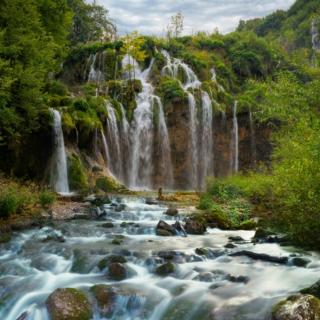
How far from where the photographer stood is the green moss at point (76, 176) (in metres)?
26.0

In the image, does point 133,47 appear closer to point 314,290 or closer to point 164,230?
point 164,230

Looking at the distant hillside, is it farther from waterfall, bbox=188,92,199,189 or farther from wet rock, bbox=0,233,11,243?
wet rock, bbox=0,233,11,243

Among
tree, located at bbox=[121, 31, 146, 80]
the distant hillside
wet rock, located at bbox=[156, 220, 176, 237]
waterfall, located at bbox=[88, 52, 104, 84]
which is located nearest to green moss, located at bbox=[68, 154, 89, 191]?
wet rock, located at bbox=[156, 220, 176, 237]

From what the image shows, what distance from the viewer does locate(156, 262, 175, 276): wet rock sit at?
1095 cm

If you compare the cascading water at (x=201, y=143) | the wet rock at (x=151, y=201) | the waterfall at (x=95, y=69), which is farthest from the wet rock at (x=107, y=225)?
the waterfall at (x=95, y=69)

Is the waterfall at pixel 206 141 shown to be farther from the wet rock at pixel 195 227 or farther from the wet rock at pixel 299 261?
the wet rock at pixel 299 261

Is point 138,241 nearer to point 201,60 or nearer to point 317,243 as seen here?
point 317,243

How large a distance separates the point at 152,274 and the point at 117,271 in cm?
82

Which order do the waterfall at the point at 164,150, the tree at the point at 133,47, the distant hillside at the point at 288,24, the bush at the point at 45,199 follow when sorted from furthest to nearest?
1. the distant hillside at the point at 288,24
2. the tree at the point at 133,47
3. the waterfall at the point at 164,150
4. the bush at the point at 45,199

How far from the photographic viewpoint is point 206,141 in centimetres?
3847

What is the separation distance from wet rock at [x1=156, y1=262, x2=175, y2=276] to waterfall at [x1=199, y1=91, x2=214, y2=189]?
27.1m

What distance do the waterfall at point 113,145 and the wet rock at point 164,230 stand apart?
16106mm

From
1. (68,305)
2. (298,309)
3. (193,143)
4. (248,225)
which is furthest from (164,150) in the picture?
(298,309)

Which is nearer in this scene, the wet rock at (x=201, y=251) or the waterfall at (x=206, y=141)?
the wet rock at (x=201, y=251)
